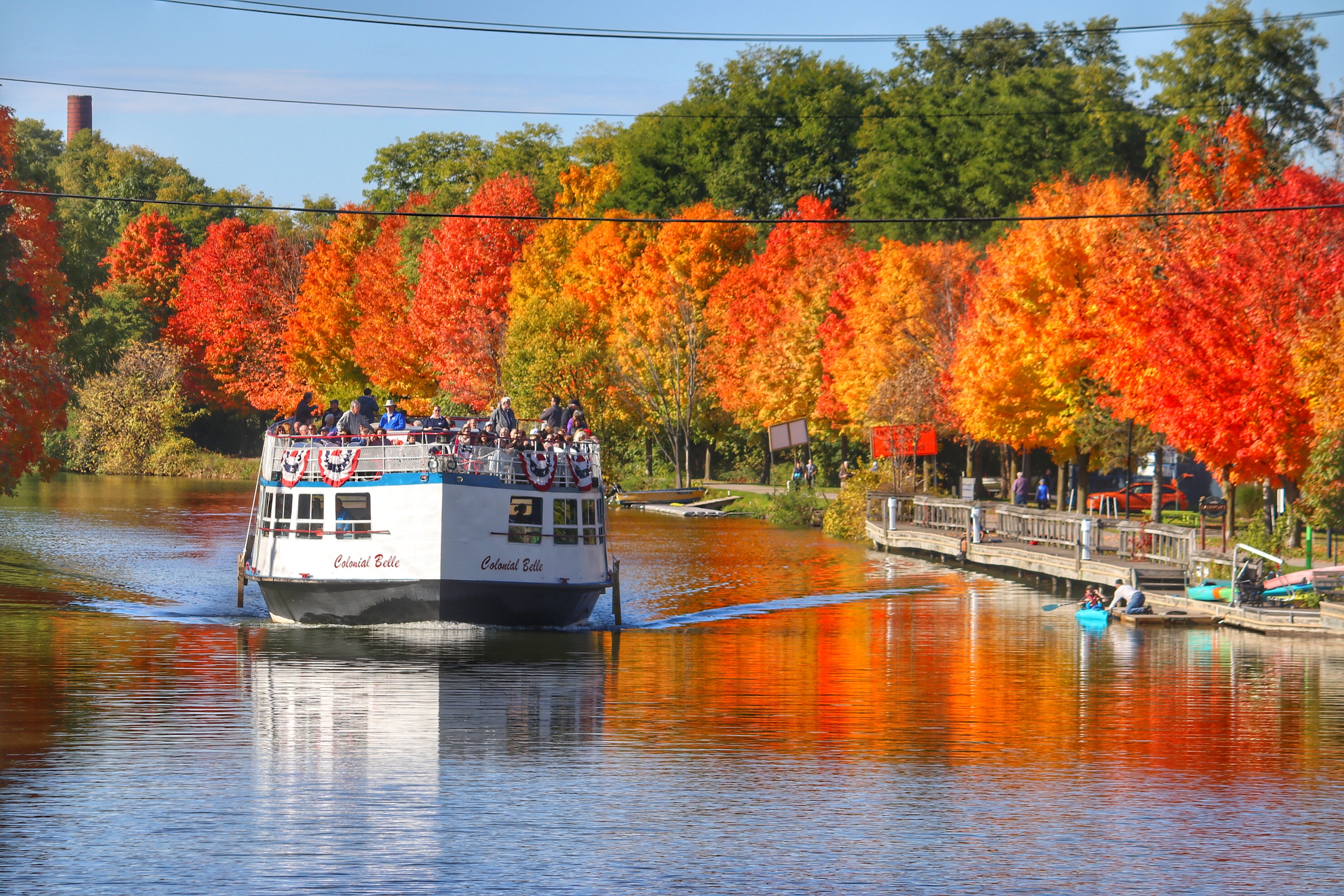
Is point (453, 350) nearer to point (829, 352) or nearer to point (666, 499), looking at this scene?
point (666, 499)

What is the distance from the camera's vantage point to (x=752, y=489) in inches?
3310

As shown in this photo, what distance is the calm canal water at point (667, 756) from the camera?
1491 cm

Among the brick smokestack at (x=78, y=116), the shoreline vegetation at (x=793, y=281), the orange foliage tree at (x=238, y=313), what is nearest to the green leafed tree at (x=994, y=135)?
the shoreline vegetation at (x=793, y=281)

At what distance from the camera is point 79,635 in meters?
33.1

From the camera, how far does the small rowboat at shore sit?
80875mm

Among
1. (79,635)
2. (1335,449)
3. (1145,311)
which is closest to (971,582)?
(1145,311)

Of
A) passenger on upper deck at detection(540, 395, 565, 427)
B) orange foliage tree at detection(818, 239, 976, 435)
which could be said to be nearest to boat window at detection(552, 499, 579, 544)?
passenger on upper deck at detection(540, 395, 565, 427)

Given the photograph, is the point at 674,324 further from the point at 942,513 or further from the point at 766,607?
the point at 766,607

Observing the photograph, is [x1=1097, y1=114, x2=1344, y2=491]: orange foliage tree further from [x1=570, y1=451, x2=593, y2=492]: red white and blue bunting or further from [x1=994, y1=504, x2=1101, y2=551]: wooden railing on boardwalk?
[x1=570, y1=451, x2=593, y2=492]: red white and blue bunting

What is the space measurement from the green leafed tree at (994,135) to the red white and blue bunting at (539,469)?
2075 inches

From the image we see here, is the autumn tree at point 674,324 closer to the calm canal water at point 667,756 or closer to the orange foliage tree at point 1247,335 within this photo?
the orange foliage tree at point 1247,335

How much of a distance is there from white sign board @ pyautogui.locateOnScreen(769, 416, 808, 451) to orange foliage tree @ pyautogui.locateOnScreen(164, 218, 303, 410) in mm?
49229

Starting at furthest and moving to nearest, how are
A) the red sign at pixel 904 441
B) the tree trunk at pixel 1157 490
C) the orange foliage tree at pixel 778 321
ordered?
the orange foliage tree at pixel 778 321, the red sign at pixel 904 441, the tree trunk at pixel 1157 490

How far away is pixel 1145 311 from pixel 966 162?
51.2 meters
